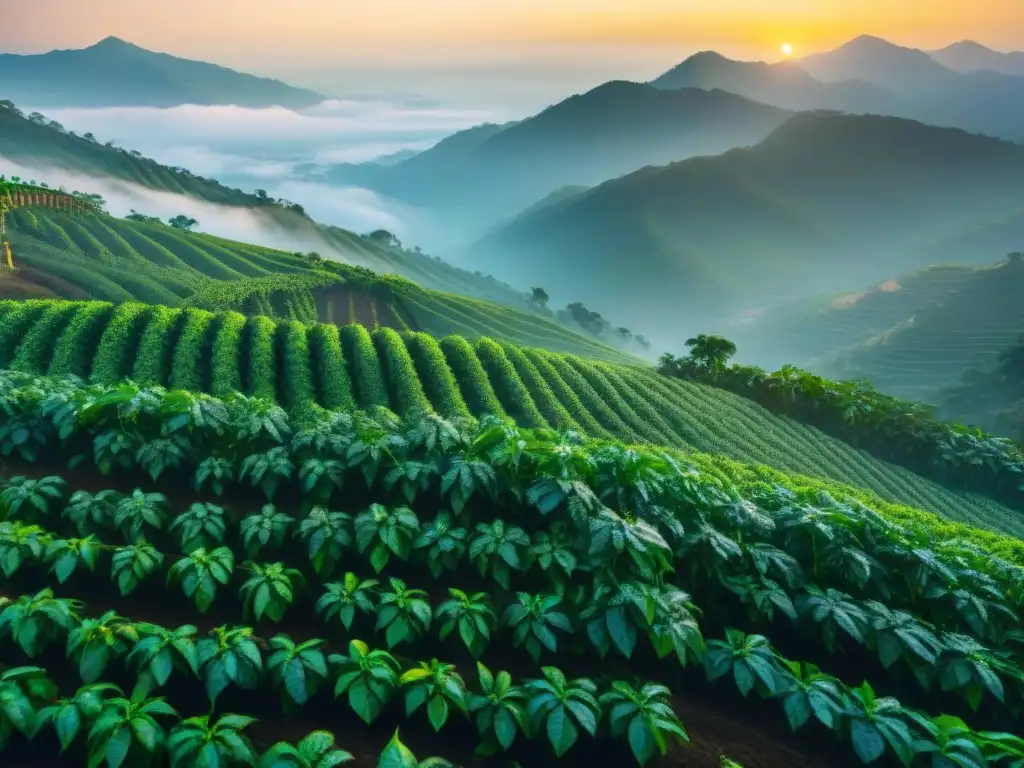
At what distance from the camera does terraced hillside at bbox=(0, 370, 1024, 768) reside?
4.69 meters

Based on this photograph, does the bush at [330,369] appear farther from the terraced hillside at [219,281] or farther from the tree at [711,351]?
the tree at [711,351]

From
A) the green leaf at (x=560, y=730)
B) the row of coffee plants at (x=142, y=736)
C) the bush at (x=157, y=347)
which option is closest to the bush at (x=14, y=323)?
the bush at (x=157, y=347)

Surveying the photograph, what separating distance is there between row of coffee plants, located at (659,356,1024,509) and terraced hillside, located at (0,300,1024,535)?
5.11 feet

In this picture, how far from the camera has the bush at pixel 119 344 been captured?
17.3 meters

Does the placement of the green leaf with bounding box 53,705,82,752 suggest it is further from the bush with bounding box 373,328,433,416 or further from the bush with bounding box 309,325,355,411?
the bush with bounding box 373,328,433,416

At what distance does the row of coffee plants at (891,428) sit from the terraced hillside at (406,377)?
61.4 inches

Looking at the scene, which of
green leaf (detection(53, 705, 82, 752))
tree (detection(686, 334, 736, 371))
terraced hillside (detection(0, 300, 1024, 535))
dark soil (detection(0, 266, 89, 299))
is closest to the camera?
green leaf (detection(53, 705, 82, 752))

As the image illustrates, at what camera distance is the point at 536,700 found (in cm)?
470

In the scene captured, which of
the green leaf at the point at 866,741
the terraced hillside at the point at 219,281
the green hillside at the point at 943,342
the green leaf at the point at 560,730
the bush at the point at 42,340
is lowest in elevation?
the bush at the point at 42,340

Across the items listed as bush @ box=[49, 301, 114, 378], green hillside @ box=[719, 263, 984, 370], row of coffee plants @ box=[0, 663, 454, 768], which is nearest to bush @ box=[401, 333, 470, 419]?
bush @ box=[49, 301, 114, 378]

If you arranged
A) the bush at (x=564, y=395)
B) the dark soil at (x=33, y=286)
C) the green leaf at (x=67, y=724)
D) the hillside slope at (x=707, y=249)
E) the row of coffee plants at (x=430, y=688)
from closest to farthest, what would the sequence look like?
the green leaf at (x=67, y=724) → the row of coffee plants at (x=430, y=688) → the bush at (x=564, y=395) → the dark soil at (x=33, y=286) → the hillside slope at (x=707, y=249)

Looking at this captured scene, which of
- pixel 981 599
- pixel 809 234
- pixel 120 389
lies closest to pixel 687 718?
pixel 981 599

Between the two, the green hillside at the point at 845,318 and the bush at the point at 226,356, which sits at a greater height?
the green hillside at the point at 845,318

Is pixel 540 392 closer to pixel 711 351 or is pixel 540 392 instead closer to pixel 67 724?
pixel 711 351
